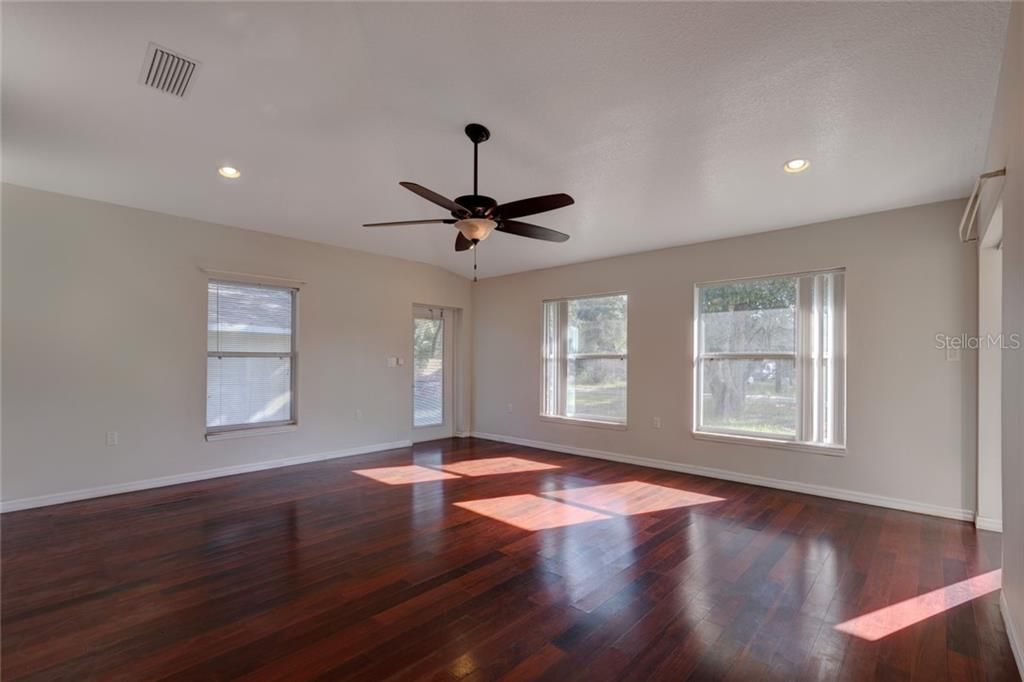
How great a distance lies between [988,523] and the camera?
11.3 feet

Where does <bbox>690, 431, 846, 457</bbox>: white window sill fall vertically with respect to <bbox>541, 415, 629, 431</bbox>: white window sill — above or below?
above

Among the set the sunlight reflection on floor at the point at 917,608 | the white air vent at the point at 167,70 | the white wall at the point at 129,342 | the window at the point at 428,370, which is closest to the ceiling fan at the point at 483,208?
the white air vent at the point at 167,70

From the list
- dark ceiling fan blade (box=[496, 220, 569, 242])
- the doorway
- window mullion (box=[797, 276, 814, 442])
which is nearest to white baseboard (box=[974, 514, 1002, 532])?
the doorway

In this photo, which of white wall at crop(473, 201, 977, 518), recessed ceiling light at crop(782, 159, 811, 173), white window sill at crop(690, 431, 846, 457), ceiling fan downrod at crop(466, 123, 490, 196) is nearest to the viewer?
ceiling fan downrod at crop(466, 123, 490, 196)

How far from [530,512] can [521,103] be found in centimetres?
307

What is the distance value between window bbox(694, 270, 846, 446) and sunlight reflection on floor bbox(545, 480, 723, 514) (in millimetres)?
1063

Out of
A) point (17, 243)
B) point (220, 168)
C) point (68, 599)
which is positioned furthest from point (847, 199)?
point (17, 243)

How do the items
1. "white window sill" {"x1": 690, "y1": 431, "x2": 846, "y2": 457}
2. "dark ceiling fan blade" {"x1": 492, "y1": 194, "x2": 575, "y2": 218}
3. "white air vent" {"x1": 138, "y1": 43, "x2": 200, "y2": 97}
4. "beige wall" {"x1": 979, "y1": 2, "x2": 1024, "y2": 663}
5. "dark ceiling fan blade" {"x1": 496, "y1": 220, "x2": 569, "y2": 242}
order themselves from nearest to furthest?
"beige wall" {"x1": 979, "y1": 2, "x2": 1024, "y2": 663}, "white air vent" {"x1": 138, "y1": 43, "x2": 200, "y2": 97}, "dark ceiling fan blade" {"x1": 492, "y1": 194, "x2": 575, "y2": 218}, "dark ceiling fan blade" {"x1": 496, "y1": 220, "x2": 569, "y2": 242}, "white window sill" {"x1": 690, "y1": 431, "x2": 846, "y2": 457}

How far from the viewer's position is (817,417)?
4348 millimetres

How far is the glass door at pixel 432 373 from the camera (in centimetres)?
688

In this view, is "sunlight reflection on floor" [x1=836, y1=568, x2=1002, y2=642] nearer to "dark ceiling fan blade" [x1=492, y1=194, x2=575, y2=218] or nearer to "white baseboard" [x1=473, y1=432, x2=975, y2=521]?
"white baseboard" [x1=473, y1=432, x2=975, y2=521]

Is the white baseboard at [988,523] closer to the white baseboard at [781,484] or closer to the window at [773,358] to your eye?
the white baseboard at [781,484]

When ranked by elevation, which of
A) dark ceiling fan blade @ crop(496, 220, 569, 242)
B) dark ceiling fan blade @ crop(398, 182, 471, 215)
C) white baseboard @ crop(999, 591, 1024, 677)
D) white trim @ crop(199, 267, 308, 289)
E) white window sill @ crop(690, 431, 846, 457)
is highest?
dark ceiling fan blade @ crop(398, 182, 471, 215)

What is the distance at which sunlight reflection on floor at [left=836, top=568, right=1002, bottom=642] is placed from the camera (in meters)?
2.17
